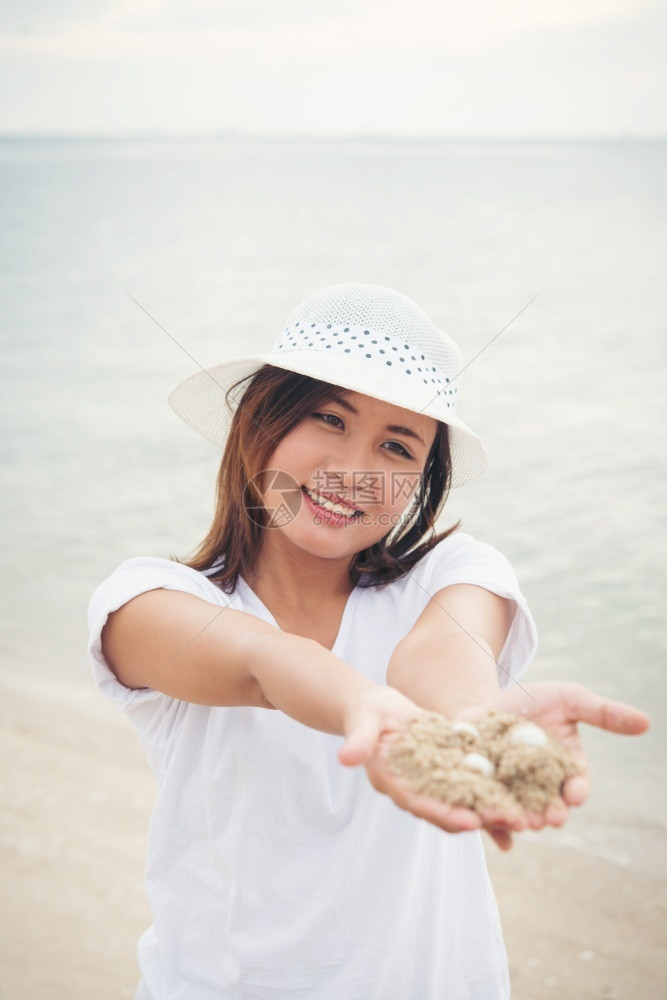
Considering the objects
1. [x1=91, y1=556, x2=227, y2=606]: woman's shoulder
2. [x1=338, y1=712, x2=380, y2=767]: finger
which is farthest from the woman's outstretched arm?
[x1=91, y1=556, x2=227, y2=606]: woman's shoulder

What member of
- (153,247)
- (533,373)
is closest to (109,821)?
(533,373)

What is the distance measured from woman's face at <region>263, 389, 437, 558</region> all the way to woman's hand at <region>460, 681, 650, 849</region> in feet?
1.67

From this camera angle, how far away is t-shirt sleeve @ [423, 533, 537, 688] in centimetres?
193

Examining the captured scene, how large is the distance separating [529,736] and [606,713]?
0.45ft

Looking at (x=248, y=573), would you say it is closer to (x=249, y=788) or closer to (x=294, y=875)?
(x=249, y=788)

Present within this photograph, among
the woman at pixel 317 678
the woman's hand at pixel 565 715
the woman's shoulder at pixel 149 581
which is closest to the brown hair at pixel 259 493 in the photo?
the woman at pixel 317 678

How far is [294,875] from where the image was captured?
1.76 meters

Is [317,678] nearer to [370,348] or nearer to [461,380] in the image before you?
[370,348]

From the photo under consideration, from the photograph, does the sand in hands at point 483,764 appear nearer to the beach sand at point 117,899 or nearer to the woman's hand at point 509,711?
the woman's hand at point 509,711

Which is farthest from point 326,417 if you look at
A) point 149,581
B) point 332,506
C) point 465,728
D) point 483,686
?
point 465,728

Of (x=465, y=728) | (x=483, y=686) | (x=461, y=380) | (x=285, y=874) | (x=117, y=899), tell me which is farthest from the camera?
(x=461, y=380)

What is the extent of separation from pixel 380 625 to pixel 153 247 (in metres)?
31.3

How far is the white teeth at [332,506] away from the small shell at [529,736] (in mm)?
636

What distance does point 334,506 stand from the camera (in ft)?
6.36
